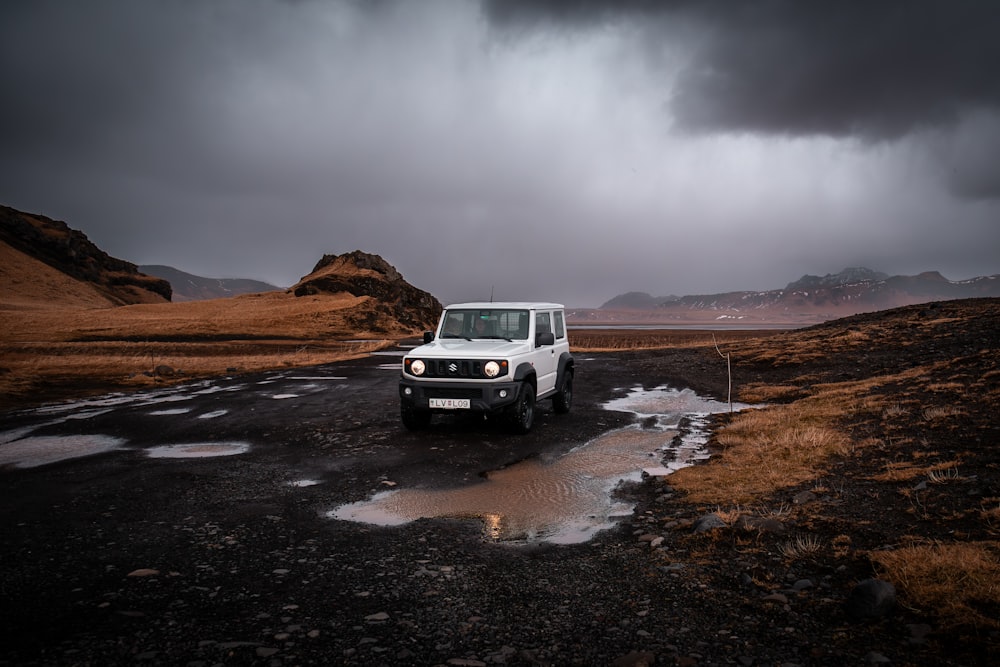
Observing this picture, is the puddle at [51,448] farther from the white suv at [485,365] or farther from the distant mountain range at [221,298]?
the distant mountain range at [221,298]

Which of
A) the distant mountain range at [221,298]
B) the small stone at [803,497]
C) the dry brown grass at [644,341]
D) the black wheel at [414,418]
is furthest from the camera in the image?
the distant mountain range at [221,298]

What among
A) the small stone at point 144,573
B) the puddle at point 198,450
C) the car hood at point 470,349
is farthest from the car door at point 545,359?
the small stone at point 144,573

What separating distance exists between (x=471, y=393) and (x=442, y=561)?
465 centimetres

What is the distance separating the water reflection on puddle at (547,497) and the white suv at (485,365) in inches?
53.4

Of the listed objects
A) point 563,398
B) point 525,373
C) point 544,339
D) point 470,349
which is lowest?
point 563,398

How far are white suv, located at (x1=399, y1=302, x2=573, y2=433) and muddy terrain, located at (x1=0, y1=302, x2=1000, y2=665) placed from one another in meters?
0.72

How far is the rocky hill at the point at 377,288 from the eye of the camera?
291 ft

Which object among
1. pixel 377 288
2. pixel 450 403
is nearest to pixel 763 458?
pixel 450 403

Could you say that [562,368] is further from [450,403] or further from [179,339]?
[179,339]

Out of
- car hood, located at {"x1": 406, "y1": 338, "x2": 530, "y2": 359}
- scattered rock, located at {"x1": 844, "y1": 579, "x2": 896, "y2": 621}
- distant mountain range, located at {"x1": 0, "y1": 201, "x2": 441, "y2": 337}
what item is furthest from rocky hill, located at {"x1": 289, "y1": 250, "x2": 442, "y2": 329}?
scattered rock, located at {"x1": 844, "y1": 579, "x2": 896, "y2": 621}

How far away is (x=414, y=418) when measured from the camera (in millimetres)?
10430

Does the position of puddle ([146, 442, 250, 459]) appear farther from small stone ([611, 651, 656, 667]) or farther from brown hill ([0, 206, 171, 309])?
brown hill ([0, 206, 171, 309])

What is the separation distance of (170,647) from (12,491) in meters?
5.39

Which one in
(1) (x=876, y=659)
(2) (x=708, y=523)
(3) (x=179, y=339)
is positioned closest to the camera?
(1) (x=876, y=659)
